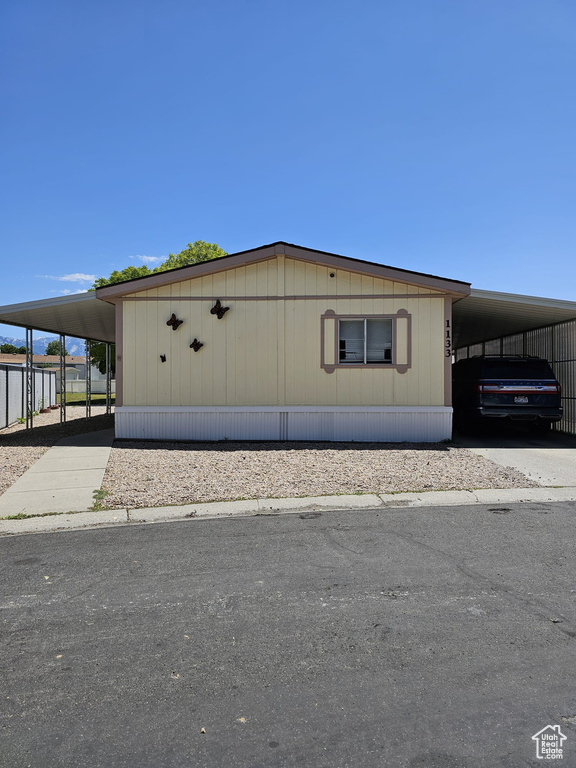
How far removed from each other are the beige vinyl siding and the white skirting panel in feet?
0.64

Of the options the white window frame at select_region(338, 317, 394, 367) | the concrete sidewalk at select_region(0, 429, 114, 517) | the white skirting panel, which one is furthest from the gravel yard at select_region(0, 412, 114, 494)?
the white window frame at select_region(338, 317, 394, 367)

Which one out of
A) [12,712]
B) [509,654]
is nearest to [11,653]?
[12,712]

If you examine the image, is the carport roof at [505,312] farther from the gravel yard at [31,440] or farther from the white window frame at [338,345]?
the gravel yard at [31,440]

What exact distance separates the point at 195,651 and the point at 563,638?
2.25 meters

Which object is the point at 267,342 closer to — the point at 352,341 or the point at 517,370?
the point at 352,341

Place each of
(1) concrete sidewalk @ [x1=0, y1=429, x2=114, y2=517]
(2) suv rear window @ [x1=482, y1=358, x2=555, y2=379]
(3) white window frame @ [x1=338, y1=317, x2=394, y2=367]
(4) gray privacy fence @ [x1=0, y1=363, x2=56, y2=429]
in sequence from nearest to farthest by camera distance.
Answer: (1) concrete sidewalk @ [x1=0, y1=429, x2=114, y2=517] → (3) white window frame @ [x1=338, y1=317, x2=394, y2=367] → (2) suv rear window @ [x1=482, y1=358, x2=555, y2=379] → (4) gray privacy fence @ [x1=0, y1=363, x2=56, y2=429]

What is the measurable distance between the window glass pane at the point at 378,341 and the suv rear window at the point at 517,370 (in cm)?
227

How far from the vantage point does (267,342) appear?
12.7 m

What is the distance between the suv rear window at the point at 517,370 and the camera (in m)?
12.9

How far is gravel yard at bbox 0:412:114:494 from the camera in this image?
9.80 m

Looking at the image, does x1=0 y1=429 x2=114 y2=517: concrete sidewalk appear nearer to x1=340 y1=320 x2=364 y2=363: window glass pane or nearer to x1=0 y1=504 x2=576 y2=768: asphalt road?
x1=0 y1=504 x2=576 y2=768: asphalt road

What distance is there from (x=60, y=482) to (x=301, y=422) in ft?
18.1

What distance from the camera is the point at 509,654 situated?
3.43 metres

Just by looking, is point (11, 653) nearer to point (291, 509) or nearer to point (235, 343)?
point (291, 509)
